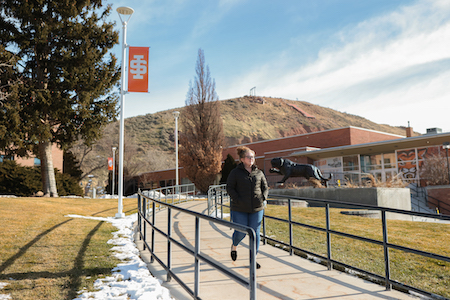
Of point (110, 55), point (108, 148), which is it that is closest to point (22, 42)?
point (110, 55)

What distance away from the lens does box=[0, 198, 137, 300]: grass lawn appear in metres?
4.45

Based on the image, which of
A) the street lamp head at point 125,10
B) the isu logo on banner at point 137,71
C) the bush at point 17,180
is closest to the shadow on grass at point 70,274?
the isu logo on banner at point 137,71

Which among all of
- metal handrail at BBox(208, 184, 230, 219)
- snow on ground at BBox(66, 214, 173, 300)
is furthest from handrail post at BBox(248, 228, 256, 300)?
metal handrail at BBox(208, 184, 230, 219)

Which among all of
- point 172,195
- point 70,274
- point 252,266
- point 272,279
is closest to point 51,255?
point 70,274

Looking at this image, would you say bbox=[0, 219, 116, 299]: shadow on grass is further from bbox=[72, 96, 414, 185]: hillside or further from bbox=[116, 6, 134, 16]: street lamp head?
bbox=[72, 96, 414, 185]: hillside

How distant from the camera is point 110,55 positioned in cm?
2141

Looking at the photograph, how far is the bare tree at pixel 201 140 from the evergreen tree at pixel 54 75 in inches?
423

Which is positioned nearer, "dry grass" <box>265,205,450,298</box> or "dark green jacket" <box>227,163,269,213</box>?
"dark green jacket" <box>227,163,269,213</box>

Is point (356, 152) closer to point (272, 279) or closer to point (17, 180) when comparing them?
point (17, 180)

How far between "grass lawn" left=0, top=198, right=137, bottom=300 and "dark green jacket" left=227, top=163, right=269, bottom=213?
2.31m

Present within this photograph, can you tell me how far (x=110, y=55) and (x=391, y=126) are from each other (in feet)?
565

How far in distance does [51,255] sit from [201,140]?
24.9 meters

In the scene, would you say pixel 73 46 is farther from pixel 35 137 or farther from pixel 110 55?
pixel 35 137

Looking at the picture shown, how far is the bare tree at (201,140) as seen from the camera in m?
30.4
